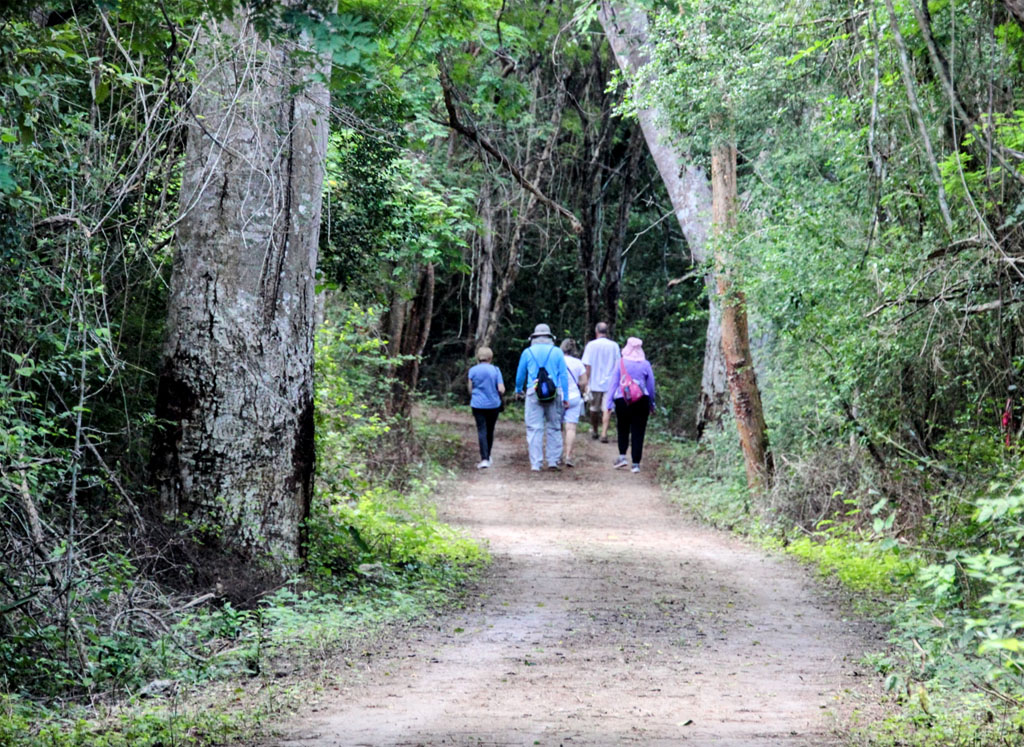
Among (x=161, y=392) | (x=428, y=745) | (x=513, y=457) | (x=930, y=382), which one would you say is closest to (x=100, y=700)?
(x=428, y=745)

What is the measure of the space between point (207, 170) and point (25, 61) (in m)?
2.04

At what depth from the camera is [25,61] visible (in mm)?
5910

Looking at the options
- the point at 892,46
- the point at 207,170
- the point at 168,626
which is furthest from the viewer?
the point at 892,46

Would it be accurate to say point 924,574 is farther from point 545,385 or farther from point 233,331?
point 545,385

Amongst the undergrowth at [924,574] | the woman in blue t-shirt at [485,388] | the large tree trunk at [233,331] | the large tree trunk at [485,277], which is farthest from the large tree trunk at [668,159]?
the large tree trunk at [233,331]

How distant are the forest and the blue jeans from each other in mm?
3468

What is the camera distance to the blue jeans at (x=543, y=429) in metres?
17.5

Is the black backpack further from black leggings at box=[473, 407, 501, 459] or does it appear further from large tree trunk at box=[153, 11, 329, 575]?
large tree trunk at box=[153, 11, 329, 575]

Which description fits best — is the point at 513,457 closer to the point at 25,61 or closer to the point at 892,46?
the point at 892,46

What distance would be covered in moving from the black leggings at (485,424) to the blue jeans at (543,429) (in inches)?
23.4

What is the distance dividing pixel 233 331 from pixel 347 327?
17.9 ft

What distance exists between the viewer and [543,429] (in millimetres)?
18000

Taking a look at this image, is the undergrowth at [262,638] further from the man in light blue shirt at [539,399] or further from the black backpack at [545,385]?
the man in light blue shirt at [539,399]

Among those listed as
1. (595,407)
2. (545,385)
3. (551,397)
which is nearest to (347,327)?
(545,385)
